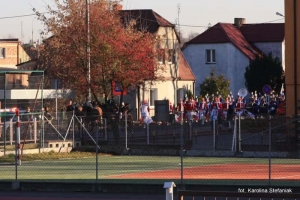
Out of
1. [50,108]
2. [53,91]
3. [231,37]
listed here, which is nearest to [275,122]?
[53,91]

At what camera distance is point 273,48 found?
82.8 m

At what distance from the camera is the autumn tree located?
45500 millimetres

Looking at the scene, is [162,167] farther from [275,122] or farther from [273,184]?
[273,184]

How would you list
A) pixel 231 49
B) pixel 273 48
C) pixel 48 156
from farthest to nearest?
Answer: pixel 273 48 → pixel 231 49 → pixel 48 156

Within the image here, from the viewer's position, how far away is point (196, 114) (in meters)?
52.8

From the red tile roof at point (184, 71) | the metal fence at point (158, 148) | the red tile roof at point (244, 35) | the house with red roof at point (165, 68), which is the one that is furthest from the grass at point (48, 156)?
the red tile roof at point (244, 35)

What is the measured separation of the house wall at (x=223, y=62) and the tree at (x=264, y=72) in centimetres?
432

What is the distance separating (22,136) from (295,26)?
40.3ft

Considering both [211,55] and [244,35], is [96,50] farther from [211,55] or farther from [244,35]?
[244,35]

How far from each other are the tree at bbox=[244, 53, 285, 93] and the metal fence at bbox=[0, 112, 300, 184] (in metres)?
38.6

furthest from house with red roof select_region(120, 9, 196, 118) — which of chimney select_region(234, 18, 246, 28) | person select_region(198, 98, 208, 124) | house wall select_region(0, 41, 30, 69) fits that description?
house wall select_region(0, 41, 30, 69)

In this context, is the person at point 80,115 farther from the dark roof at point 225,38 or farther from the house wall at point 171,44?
the dark roof at point 225,38

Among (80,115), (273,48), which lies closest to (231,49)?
(273,48)

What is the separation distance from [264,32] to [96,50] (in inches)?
1607
